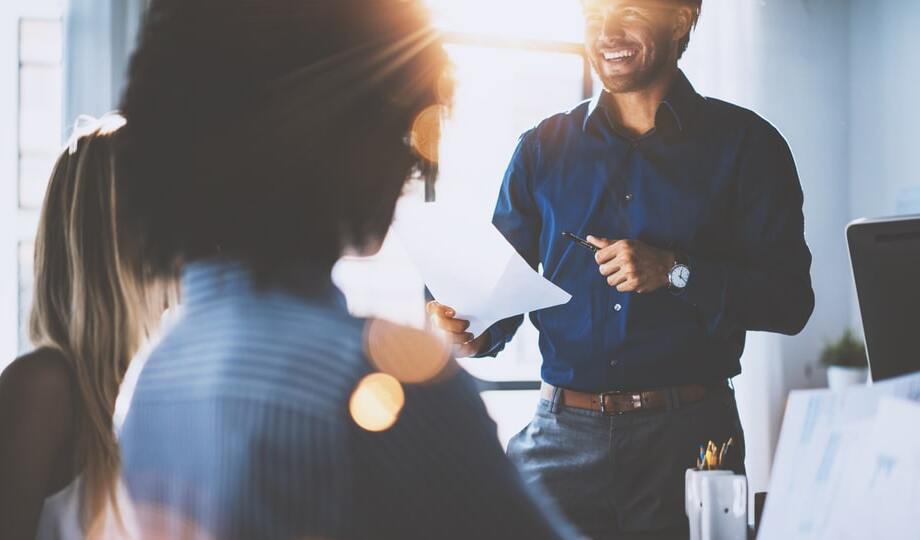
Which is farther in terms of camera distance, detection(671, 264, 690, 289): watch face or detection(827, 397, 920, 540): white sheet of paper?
detection(671, 264, 690, 289): watch face

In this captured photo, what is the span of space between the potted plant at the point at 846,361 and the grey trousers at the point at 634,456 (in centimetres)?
254

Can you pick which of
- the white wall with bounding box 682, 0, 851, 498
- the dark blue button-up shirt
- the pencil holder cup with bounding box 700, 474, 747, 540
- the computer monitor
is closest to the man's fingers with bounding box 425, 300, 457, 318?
the dark blue button-up shirt

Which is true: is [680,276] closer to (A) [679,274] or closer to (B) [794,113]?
(A) [679,274]

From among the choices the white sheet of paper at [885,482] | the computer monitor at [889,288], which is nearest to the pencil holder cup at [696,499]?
the computer monitor at [889,288]

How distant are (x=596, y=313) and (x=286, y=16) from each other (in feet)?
4.12

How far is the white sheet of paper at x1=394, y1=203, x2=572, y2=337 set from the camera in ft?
4.12

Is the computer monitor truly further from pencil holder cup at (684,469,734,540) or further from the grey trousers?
the grey trousers

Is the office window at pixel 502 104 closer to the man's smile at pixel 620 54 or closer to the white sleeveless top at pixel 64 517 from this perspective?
the man's smile at pixel 620 54

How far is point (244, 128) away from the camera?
52 cm

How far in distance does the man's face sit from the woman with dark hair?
47.3 inches

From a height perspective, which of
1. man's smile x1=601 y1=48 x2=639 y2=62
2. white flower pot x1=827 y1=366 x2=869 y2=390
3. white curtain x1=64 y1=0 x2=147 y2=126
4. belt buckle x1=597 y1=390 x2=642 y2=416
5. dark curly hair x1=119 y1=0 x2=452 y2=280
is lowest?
white flower pot x1=827 y1=366 x2=869 y2=390

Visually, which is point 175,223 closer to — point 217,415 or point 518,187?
point 217,415

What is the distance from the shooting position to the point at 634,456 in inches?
61.4

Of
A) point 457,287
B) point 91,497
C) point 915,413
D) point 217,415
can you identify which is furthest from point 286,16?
point 91,497
